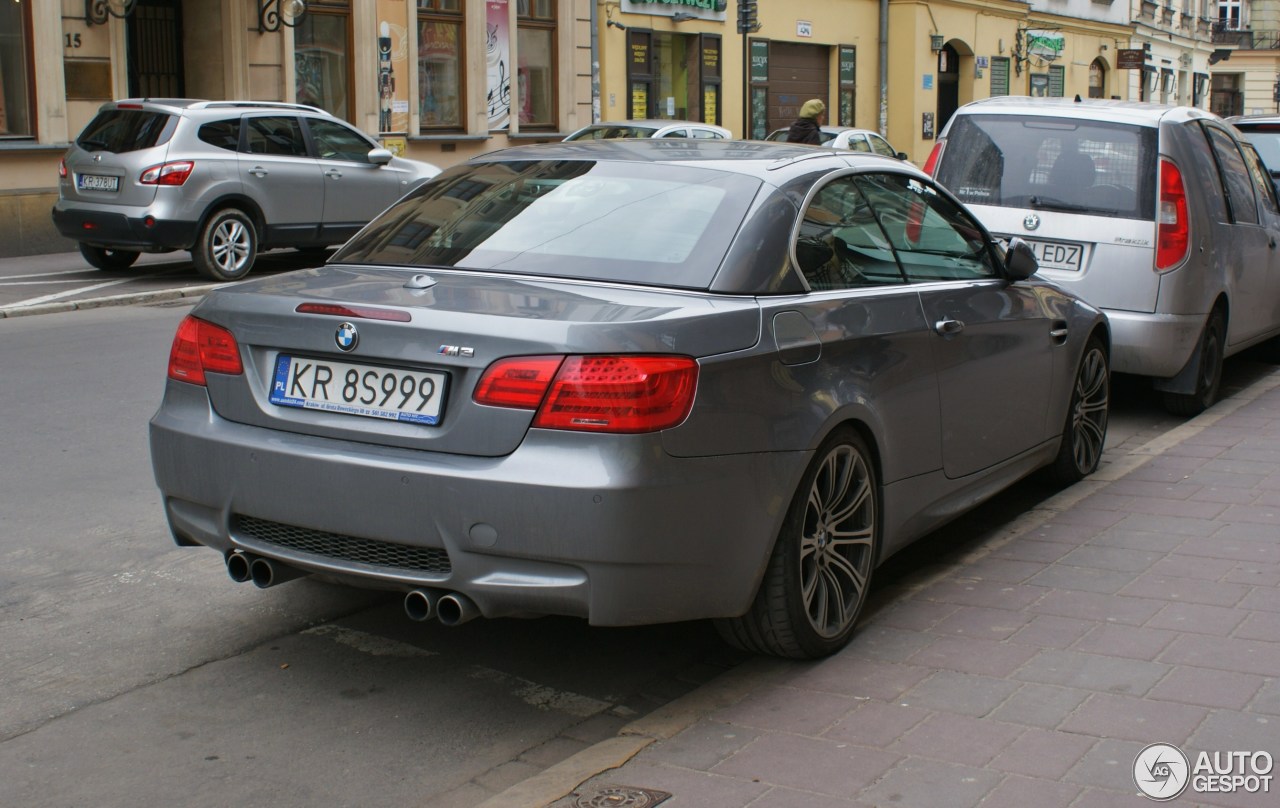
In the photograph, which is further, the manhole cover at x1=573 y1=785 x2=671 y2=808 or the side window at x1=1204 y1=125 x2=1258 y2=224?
the side window at x1=1204 y1=125 x2=1258 y2=224

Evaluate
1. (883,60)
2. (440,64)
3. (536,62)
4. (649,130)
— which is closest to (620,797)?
(649,130)

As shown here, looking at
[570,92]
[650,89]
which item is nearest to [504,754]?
[570,92]

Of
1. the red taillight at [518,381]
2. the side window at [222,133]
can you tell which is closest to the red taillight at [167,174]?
the side window at [222,133]

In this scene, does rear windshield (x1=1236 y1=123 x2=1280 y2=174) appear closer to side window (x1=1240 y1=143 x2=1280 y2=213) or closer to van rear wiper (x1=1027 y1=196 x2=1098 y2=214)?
side window (x1=1240 y1=143 x2=1280 y2=213)

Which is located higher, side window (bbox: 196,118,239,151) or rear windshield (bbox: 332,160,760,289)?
side window (bbox: 196,118,239,151)

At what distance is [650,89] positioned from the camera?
2866 centimetres

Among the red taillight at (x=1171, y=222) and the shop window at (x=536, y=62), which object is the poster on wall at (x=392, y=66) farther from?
the red taillight at (x=1171, y=222)

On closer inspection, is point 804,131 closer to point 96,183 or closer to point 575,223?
point 96,183

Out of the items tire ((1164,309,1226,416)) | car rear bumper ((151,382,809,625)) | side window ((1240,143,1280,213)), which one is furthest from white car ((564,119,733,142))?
car rear bumper ((151,382,809,625))

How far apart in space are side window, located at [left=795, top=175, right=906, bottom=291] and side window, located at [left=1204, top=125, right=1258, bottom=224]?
4683mm

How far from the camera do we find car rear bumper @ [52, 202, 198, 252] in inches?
571

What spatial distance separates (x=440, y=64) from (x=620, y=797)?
22.0 meters

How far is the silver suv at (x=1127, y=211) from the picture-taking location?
8320 millimetres

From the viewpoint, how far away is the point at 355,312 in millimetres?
4160
